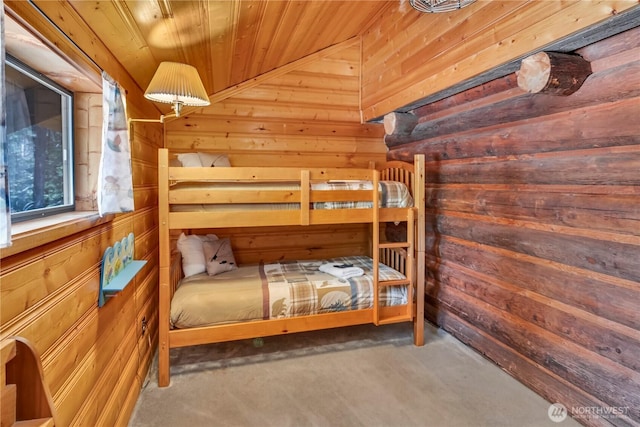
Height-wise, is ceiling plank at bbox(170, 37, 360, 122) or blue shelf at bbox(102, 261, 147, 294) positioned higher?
ceiling plank at bbox(170, 37, 360, 122)

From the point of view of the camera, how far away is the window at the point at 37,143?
1190mm

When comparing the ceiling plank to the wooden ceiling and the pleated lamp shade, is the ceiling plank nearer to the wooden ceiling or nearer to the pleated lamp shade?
the wooden ceiling

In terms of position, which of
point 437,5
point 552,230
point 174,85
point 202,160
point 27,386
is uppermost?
point 437,5

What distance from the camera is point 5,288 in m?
0.85

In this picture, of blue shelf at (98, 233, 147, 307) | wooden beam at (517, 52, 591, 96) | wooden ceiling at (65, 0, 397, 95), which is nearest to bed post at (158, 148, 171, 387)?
blue shelf at (98, 233, 147, 307)

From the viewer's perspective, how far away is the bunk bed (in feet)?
7.38

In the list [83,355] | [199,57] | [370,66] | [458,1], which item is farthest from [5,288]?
[370,66]

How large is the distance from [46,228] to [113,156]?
0.55 m

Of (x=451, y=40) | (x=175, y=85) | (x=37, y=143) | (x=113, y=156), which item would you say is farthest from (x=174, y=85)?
(x=451, y=40)

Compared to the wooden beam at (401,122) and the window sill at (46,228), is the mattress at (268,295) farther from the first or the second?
the wooden beam at (401,122)

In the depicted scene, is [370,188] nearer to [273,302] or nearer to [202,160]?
[273,302]

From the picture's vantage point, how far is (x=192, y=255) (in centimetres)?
285

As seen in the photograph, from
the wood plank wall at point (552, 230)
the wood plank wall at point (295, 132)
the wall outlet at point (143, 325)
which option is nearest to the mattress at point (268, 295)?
the wall outlet at point (143, 325)

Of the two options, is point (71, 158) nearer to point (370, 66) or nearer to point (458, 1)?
point (458, 1)
